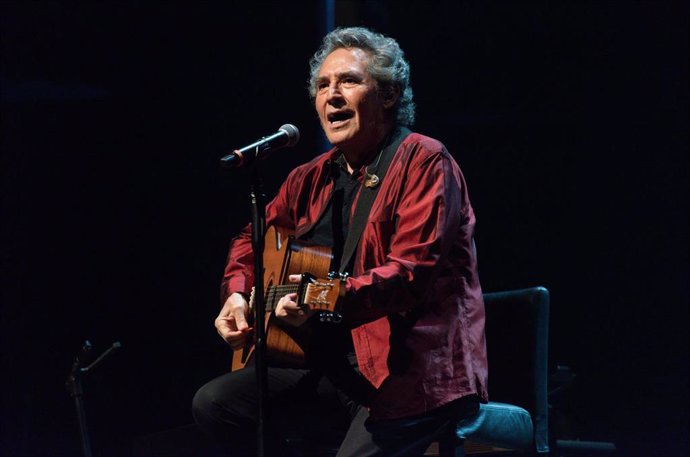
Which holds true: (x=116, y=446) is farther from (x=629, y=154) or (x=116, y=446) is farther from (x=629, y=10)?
(x=629, y=10)

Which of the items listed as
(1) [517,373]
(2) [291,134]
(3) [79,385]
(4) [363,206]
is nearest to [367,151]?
(4) [363,206]

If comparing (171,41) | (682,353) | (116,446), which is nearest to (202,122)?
(171,41)

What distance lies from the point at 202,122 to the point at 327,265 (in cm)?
233

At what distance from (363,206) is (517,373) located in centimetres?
98

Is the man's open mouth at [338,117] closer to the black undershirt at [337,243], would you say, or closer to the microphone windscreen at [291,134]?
the black undershirt at [337,243]

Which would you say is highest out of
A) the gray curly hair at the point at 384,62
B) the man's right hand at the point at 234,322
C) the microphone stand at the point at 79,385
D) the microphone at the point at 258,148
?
the gray curly hair at the point at 384,62

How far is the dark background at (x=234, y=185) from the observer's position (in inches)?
175

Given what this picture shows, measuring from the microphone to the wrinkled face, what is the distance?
0.32m

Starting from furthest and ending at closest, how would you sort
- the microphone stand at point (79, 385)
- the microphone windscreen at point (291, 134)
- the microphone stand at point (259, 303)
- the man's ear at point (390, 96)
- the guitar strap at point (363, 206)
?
the microphone stand at point (79, 385), the man's ear at point (390, 96), the guitar strap at point (363, 206), the microphone windscreen at point (291, 134), the microphone stand at point (259, 303)

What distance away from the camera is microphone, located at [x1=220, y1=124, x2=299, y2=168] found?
2.31 m

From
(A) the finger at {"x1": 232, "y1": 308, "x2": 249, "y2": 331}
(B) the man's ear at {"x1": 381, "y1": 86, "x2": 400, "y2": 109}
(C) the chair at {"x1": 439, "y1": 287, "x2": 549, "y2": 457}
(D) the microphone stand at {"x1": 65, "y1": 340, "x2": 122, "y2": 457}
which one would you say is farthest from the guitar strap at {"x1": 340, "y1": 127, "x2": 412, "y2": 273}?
(D) the microphone stand at {"x1": 65, "y1": 340, "x2": 122, "y2": 457}

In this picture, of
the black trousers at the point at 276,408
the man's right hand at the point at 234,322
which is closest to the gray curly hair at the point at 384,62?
the man's right hand at the point at 234,322

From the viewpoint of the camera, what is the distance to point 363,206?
2.72 meters

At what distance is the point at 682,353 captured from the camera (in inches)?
179
